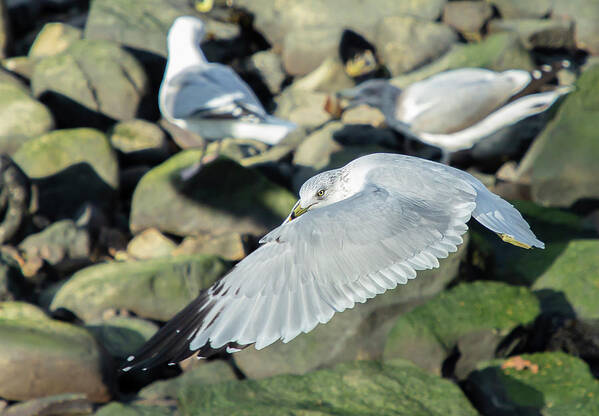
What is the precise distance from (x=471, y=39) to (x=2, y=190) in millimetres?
5342

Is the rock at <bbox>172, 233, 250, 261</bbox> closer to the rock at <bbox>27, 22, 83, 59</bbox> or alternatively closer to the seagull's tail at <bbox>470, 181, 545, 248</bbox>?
the seagull's tail at <bbox>470, 181, 545, 248</bbox>

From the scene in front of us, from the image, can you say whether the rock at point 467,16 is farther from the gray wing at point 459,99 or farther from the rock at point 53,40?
the rock at point 53,40

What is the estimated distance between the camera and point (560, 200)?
6.04m

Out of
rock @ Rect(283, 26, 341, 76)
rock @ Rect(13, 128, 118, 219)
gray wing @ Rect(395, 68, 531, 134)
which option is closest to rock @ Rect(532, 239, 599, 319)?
gray wing @ Rect(395, 68, 531, 134)

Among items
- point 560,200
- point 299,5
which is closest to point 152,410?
point 560,200

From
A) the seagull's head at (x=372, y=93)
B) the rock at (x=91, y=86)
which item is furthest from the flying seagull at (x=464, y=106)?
the rock at (x=91, y=86)

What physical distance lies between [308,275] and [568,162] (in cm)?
360

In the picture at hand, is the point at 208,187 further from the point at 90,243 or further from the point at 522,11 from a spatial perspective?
the point at 522,11

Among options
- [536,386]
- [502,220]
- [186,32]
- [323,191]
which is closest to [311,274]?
[323,191]

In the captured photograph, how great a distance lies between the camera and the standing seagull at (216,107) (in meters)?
5.82

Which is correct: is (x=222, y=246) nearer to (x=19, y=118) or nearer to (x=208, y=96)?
(x=208, y=96)

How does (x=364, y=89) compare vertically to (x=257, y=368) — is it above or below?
above

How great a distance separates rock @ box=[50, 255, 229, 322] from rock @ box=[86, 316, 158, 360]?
0.44 ft

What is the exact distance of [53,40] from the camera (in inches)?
322
